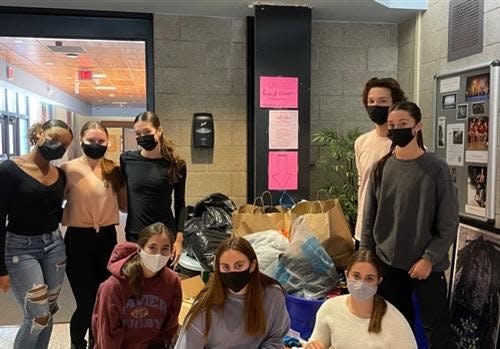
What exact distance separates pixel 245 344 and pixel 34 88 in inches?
285

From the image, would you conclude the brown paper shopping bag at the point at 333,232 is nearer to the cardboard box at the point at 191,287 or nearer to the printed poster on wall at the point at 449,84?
the cardboard box at the point at 191,287

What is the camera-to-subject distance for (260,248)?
2668 mm

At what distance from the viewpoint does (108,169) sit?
95.7 inches

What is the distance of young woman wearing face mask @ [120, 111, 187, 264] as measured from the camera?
7.91 ft

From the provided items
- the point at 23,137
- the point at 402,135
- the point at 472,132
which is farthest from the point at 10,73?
the point at 402,135

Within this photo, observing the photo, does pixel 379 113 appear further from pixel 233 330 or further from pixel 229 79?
pixel 229 79

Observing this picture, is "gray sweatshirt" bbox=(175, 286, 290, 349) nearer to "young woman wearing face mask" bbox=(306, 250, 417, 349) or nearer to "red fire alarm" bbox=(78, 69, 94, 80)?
"young woman wearing face mask" bbox=(306, 250, 417, 349)

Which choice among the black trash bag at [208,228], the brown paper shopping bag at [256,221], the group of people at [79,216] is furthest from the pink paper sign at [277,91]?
the group of people at [79,216]

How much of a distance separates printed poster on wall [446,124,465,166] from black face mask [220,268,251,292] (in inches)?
68.9

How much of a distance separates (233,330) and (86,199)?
1.03m

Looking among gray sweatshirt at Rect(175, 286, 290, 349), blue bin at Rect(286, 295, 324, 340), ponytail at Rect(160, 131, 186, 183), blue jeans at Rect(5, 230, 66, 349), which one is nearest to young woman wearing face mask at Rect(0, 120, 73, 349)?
blue jeans at Rect(5, 230, 66, 349)

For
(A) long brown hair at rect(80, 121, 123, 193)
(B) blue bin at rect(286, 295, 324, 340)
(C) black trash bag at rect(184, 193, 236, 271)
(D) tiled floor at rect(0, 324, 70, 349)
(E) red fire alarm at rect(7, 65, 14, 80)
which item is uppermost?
(E) red fire alarm at rect(7, 65, 14, 80)

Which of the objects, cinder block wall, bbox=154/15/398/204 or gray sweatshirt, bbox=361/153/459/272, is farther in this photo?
cinder block wall, bbox=154/15/398/204

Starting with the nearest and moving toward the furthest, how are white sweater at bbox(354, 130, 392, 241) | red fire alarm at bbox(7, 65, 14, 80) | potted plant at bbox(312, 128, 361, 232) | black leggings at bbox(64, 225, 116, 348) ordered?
white sweater at bbox(354, 130, 392, 241), black leggings at bbox(64, 225, 116, 348), potted plant at bbox(312, 128, 361, 232), red fire alarm at bbox(7, 65, 14, 80)
